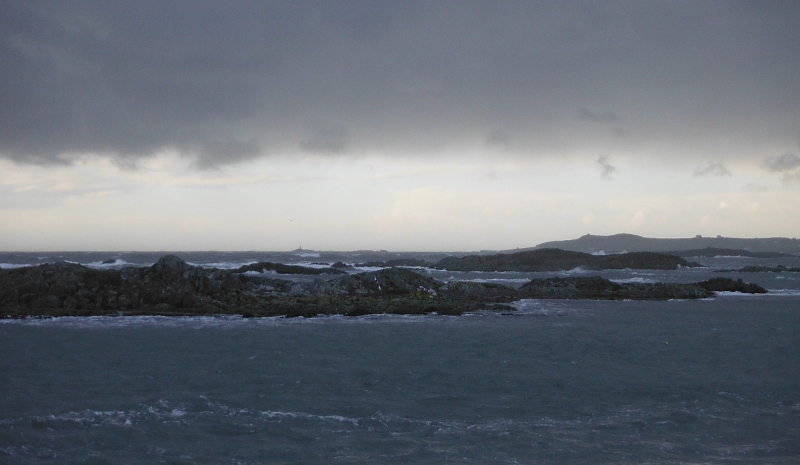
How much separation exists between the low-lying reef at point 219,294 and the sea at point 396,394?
4721mm

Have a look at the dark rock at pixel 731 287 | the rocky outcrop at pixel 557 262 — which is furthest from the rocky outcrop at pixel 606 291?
the rocky outcrop at pixel 557 262

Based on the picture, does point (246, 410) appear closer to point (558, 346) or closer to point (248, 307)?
point (558, 346)

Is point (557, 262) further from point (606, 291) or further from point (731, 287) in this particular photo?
point (606, 291)

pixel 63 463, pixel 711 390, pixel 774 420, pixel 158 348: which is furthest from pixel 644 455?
pixel 158 348

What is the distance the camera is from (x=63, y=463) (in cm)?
956

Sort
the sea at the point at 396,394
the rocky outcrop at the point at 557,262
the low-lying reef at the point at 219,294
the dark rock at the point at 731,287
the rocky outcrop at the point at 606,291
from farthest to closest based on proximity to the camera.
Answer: the rocky outcrop at the point at 557,262, the dark rock at the point at 731,287, the rocky outcrop at the point at 606,291, the low-lying reef at the point at 219,294, the sea at the point at 396,394

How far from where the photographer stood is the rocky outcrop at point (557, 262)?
274 feet

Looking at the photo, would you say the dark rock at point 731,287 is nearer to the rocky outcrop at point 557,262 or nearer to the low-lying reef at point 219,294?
the low-lying reef at point 219,294

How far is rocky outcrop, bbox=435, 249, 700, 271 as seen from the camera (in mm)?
83438

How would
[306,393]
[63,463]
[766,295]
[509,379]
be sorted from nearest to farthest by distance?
[63,463] < [306,393] < [509,379] < [766,295]

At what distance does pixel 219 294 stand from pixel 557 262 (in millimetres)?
64678

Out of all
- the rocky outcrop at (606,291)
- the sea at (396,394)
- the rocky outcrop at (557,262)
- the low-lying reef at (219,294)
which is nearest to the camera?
the sea at (396,394)

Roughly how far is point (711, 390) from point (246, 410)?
10.4 metres

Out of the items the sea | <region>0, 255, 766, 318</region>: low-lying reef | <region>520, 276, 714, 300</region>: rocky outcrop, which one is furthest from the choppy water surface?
<region>520, 276, 714, 300</region>: rocky outcrop
